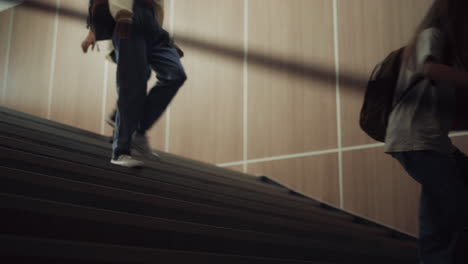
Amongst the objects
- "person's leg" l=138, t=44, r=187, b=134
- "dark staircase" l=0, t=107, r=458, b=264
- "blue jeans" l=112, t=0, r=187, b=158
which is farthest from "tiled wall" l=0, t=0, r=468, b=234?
"blue jeans" l=112, t=0, r=187, b=158

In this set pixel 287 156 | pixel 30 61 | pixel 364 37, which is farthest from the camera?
pixel 30 61

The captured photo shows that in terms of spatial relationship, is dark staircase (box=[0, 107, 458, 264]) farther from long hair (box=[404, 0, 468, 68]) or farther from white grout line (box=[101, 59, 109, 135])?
white grout line (box=[101, 59, 109, 135])

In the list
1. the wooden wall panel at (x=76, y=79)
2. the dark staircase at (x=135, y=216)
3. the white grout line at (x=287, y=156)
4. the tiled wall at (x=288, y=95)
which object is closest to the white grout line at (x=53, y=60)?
the wooden wall panel at (x=76, y=79)

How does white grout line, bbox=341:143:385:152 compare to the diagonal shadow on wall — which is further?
the diagonal shadow on wall

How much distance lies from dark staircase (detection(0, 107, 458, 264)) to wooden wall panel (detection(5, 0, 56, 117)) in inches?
153

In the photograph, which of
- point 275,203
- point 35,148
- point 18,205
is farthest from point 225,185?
point 18,205

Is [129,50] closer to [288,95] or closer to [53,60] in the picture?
[288,95]

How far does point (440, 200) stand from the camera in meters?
1.43

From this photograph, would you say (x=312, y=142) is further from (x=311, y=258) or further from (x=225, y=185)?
(x=311, y=258)

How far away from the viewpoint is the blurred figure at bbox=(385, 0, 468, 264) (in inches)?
55.4

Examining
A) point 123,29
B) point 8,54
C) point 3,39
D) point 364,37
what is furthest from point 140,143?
point 3,39

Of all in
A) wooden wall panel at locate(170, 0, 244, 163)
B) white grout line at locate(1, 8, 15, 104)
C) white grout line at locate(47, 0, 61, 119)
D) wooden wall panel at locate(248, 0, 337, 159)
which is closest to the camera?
wooden wall panel at locate(248, 0, 337, 159)

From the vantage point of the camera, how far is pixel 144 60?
251 centimetres

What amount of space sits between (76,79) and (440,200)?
5292 millimetres
